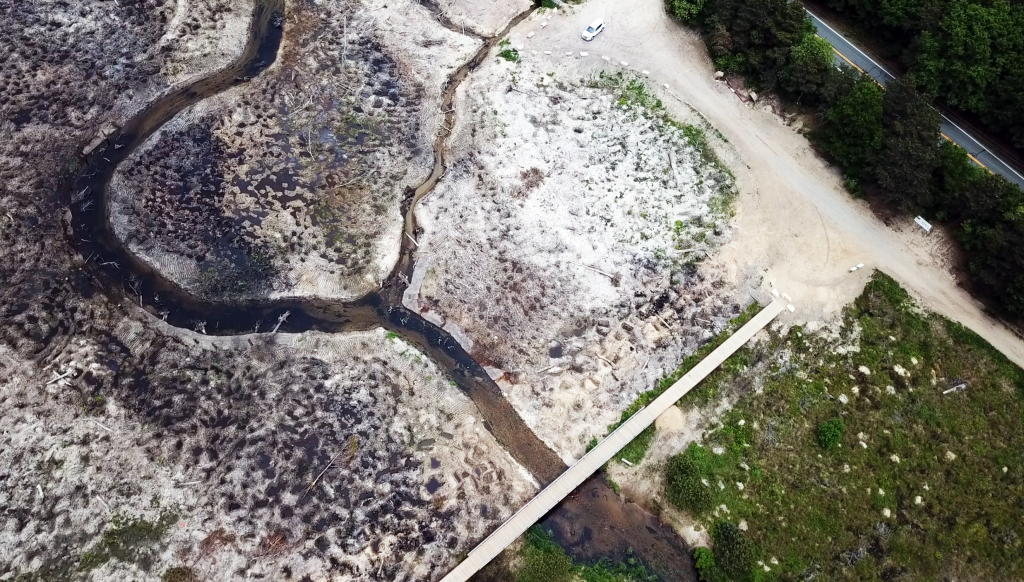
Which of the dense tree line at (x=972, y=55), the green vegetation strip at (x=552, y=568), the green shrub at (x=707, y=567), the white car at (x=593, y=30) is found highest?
A: the dense tree line at (x=972, y=55)

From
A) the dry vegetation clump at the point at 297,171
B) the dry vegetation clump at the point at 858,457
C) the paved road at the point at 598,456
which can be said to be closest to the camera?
the paved road at the point at 598,456

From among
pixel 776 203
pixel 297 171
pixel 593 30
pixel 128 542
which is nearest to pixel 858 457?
pixel 776 203

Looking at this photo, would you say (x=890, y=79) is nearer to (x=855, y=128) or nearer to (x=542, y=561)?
(x=855, y=128)

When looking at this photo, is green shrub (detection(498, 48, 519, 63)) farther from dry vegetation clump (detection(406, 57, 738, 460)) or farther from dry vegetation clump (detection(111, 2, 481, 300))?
dry vegetation clump (detection(111, 2, 481, 300))

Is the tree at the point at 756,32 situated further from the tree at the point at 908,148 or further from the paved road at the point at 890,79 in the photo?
the tree at the point at 908,148

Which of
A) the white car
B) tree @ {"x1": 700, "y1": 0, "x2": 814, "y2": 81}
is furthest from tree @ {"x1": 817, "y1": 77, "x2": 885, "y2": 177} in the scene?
the white car

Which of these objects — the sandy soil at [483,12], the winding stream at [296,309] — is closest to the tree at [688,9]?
the sandy soil at [483,12]
